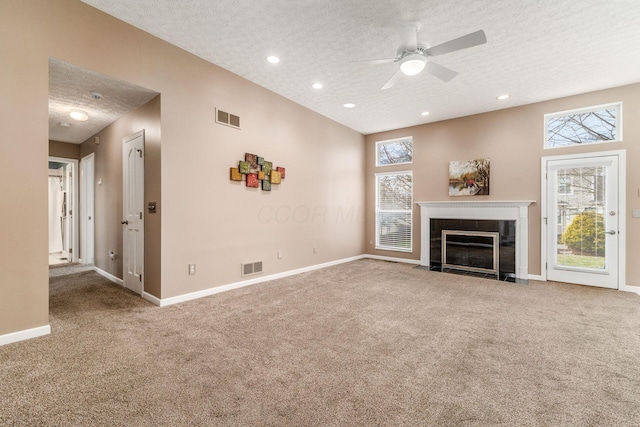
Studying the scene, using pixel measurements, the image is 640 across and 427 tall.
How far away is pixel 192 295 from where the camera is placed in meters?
3.62

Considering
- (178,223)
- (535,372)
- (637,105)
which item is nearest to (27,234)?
(178,223)

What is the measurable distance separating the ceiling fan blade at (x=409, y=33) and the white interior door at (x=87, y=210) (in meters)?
6.12

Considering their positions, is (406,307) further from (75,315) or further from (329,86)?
(75,315)

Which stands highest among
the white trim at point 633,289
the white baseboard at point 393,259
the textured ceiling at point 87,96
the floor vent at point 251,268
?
the textured ceiling at point 87,96

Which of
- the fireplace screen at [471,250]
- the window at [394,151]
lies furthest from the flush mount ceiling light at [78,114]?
the fireplace screen at [471,250]

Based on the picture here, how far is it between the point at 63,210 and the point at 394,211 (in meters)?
7.96

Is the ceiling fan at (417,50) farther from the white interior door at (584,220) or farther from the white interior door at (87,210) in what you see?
the white interior door at (87,210)

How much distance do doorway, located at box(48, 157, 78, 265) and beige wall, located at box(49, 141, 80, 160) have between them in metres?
0.09

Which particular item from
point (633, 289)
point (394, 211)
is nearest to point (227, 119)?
point (394, 211)

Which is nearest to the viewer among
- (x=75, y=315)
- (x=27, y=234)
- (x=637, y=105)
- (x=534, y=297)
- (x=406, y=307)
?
(x=27, y=234)

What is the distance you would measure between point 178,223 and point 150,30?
2240 mm

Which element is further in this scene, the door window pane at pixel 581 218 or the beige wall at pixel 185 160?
the door window pane at pixel 581 218

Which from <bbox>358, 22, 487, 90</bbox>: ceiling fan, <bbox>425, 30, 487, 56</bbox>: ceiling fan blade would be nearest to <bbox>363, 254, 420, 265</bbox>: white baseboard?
<bbox>358, 22, 487, 90</bbox>: ceiling fan

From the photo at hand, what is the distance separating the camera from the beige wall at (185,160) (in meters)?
2.41
